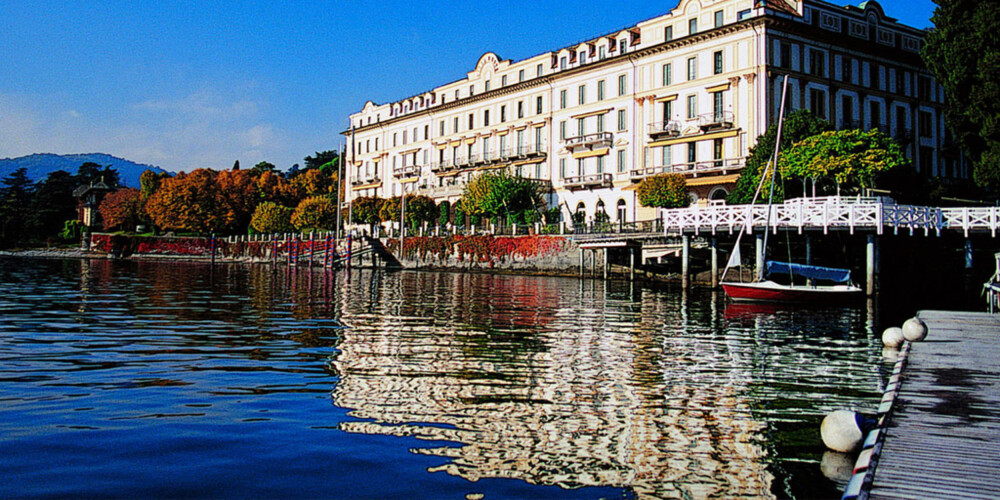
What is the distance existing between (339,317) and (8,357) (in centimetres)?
949

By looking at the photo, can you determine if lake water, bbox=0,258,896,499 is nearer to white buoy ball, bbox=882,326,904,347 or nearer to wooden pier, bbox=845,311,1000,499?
white buoy ball, bbox=882,326,904,347

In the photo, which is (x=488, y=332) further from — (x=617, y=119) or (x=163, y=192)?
(x=163, y=192)

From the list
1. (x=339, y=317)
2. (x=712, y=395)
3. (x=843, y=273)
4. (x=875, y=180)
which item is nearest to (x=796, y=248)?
(x=875, y=180)

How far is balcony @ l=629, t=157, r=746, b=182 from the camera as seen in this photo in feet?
168

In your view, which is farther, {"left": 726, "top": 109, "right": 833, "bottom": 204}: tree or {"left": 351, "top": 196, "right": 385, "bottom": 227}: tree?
{"left": 351, "top": 196, "right": 385, "bottom": 227}: tree

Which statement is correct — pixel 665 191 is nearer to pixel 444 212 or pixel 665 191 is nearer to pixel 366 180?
pixel 444 212

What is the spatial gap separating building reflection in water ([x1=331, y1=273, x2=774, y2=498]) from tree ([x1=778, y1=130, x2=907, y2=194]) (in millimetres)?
23206

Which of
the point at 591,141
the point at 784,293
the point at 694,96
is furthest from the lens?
the point at 591,141

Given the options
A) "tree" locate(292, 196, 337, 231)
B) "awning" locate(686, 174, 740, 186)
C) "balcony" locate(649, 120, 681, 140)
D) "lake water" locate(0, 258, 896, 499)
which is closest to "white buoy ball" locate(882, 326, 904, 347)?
"lake water" locate(0, 258, 896, 499)

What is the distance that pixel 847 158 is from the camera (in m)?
38.7

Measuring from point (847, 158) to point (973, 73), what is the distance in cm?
657

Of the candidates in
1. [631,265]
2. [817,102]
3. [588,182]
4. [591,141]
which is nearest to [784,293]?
[631,265]

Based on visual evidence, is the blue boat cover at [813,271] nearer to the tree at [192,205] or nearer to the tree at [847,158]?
the tree at [847,158]

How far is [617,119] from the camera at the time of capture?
61.0 metres
